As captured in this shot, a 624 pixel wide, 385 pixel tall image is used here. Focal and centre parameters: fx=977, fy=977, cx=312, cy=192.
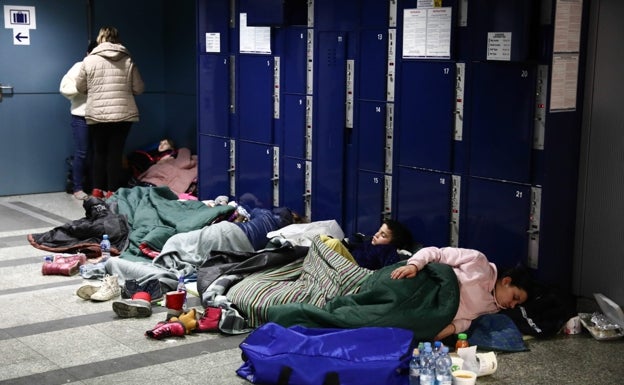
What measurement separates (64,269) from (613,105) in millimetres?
3685

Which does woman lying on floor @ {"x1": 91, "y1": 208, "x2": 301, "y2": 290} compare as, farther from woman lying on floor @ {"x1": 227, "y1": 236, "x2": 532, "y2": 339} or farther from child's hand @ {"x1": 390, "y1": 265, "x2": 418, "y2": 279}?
child's hand @ {"x1": 390, "y1": 265, "x2": 418, "y2": 279}

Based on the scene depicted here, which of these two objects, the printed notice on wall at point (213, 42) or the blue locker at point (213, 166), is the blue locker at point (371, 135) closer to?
the blue locker at point (213, 166)

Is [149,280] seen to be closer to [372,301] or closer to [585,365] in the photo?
[372,301]

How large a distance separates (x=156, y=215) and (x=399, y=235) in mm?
2040

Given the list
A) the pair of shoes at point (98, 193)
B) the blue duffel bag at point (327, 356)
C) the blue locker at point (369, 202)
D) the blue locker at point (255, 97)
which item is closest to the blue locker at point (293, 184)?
the blue locker at point (255, 97)

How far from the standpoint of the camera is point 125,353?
5.09 m

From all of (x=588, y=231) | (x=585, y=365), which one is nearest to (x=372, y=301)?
(x=585, y=365)

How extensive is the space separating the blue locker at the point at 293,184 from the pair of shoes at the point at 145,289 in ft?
5.56

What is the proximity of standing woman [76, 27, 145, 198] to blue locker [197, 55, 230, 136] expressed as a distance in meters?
0.81

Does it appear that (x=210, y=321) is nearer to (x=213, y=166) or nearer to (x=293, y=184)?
(x=293, y=184)

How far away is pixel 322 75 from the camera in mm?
7102

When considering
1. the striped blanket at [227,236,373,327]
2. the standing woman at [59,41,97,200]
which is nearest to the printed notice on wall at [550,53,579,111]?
the striped blanket at [227,236,373,327]

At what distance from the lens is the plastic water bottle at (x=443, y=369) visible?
4527 millimetres

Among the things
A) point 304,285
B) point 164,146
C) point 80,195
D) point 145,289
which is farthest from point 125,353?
point 164,146
